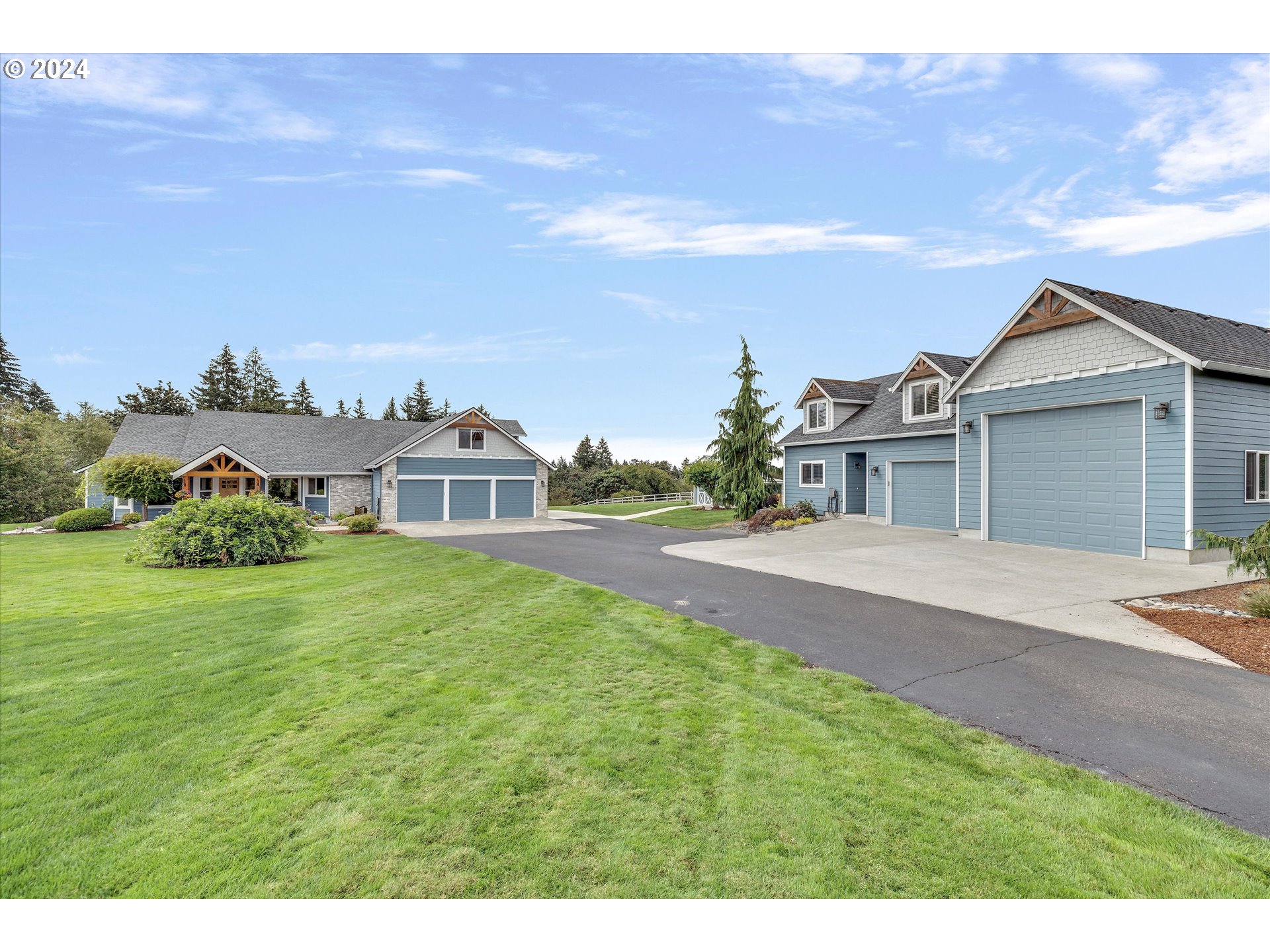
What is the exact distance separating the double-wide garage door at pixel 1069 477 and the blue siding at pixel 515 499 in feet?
65.3

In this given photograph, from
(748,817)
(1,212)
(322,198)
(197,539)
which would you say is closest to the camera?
(748,817)

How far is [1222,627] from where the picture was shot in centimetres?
668

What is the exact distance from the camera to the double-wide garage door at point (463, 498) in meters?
25.4

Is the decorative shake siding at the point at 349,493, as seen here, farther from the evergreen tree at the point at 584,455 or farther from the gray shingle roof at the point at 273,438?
the evergreen tree at the point at 584,455

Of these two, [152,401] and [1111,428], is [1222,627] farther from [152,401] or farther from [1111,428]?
[152,401]

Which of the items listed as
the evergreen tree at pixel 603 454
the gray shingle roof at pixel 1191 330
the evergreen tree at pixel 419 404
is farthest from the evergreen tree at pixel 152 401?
the gray shingle roof at pixel 1191 330

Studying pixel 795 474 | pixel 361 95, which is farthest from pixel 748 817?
pixel 795 474

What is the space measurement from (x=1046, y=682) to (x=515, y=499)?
24.8 m

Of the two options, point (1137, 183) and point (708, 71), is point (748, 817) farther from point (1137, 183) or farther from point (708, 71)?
point (1137, 183)

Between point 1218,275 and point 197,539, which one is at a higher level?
point 1218,275

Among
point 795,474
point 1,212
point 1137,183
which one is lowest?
point 795,474

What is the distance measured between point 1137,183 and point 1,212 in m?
26.3

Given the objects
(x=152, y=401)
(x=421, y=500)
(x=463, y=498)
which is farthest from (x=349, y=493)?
(x=152, y=401)
